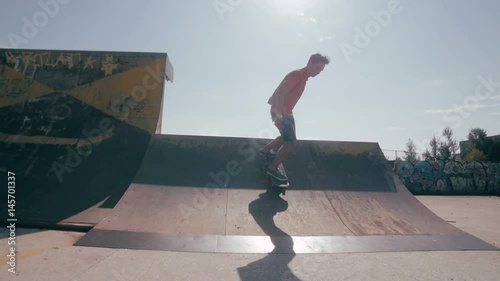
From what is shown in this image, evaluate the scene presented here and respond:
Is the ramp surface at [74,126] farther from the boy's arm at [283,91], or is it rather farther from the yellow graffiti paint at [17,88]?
the boy's arm at [283,91]

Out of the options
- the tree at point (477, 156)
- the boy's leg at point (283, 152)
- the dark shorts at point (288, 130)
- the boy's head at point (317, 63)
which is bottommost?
the boy's leg at point (283, 152)

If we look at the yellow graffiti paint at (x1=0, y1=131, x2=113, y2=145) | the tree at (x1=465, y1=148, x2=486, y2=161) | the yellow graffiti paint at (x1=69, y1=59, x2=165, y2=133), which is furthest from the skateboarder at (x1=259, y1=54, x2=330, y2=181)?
the tree at (x1=465, y1=148, x2=486, y2=161)

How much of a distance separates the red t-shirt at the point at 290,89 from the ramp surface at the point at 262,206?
1060 millimetres

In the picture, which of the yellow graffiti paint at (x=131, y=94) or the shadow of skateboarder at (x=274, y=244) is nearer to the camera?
the shadow of skateboarder at (x=274, y=244)

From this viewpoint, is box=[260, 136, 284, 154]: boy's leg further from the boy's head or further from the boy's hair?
the boy's hair

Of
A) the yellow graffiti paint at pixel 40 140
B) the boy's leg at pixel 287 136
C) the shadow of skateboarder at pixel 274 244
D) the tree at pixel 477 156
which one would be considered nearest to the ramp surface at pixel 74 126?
the yellow graffiti paint at pixel 40 140

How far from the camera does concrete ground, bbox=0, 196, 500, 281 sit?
77.9 inches

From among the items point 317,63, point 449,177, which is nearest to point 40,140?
point 317,63

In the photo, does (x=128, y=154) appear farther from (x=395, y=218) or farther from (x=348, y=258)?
(x=395, y=218)

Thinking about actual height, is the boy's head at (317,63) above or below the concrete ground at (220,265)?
above

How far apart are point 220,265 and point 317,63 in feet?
8.64

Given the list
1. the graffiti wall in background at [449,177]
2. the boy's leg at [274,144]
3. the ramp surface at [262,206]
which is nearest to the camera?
the ramp surface at [262,206]

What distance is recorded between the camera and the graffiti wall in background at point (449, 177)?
652 inches

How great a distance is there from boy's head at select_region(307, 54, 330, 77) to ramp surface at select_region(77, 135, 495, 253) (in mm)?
1623
